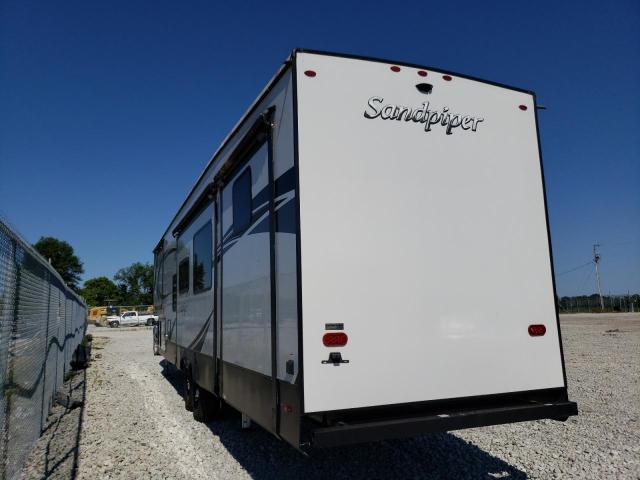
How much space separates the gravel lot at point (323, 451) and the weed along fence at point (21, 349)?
476 mm

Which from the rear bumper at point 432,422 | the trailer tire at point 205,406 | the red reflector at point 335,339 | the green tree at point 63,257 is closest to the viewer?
the rear bumper at point 432,422

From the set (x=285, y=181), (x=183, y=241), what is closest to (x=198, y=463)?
(x=285, y=181)

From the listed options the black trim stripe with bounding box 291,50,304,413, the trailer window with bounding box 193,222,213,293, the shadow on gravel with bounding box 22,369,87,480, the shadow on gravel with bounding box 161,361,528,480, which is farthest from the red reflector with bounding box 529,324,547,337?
the shadow on gravel with bounding box 22,369,87,480

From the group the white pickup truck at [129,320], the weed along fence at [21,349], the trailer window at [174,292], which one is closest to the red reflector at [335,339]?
the weed along fence at [21,349]

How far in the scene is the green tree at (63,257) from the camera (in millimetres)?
78750

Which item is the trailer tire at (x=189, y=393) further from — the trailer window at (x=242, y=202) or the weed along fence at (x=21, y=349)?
the trailer window at (x=242, y=202)

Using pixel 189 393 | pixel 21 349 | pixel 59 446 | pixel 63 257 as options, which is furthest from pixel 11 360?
pixel 63 257

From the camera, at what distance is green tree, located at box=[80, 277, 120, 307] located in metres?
88.2

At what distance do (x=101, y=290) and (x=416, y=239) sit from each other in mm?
98733

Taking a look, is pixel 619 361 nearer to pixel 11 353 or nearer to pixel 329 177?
pixel 329 177

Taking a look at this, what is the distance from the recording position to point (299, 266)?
3.29 metres

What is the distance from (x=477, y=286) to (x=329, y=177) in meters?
1.45

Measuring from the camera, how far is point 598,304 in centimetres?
5284

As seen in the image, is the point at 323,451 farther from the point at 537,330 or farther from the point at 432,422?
the point at 537,330
